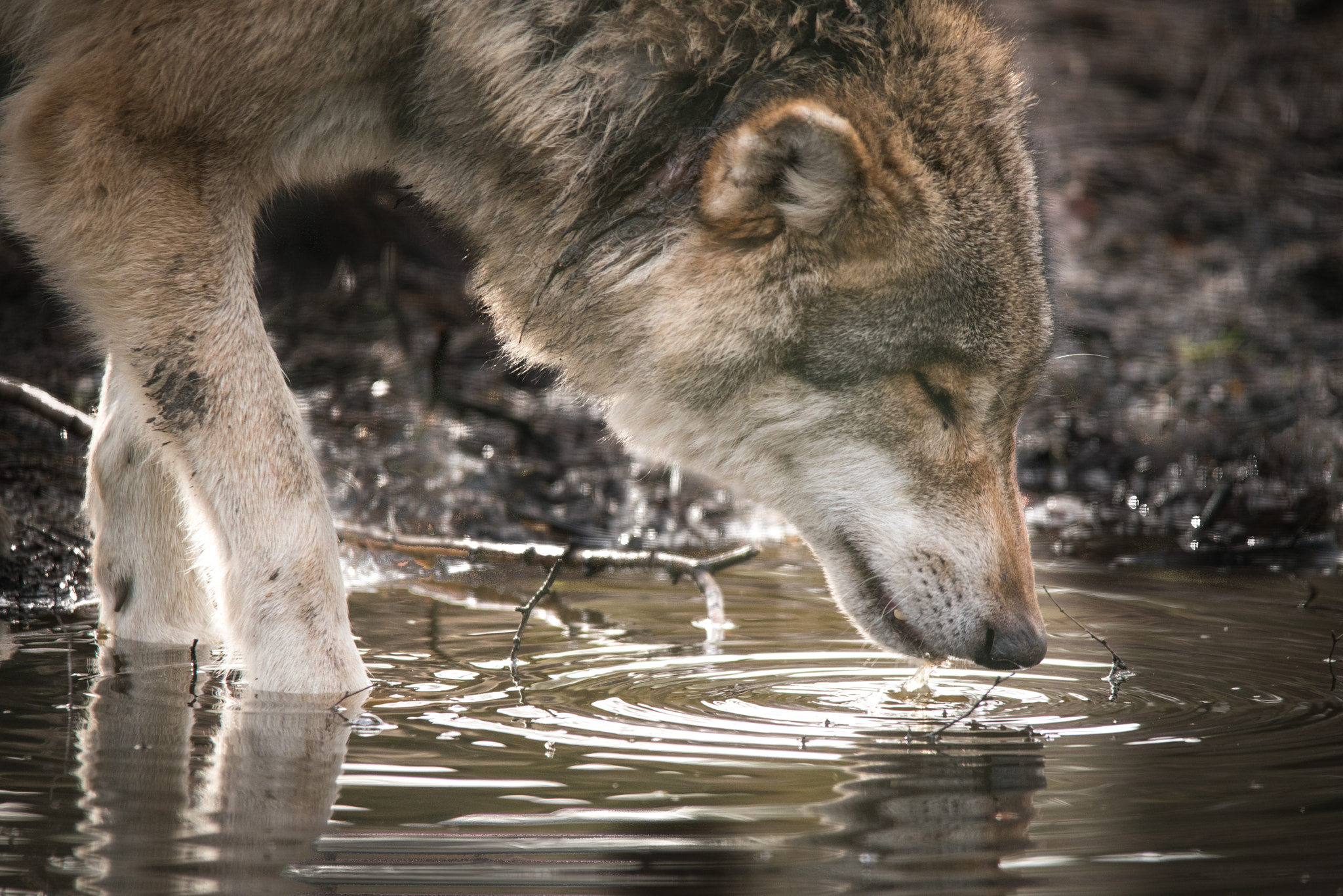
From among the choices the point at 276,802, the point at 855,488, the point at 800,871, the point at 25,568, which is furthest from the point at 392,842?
the point at 25,568

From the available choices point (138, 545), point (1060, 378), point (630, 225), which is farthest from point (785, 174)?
point (1060, 378)

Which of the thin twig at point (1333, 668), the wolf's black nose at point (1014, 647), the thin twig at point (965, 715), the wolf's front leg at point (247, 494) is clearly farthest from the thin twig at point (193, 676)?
the thin twig at point (1333, 668)

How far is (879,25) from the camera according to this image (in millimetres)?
3734

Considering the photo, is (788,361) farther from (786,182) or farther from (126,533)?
(126,533)

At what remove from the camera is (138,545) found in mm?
4344

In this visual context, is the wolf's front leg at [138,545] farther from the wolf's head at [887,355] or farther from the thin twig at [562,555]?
the wolf's head at [887,355]

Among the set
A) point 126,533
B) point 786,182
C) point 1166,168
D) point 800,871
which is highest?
point 1166,168

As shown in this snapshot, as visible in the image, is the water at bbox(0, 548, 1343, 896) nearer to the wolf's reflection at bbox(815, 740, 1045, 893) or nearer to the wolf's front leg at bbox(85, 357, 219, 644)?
the wolf's reflection at bbox(815, 740, 1045, 893)

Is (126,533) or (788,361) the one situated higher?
(788,361)

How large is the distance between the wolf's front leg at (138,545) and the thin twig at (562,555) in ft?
2.86

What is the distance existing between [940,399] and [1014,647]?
26.1 inches

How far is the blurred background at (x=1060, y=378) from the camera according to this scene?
19.8ft

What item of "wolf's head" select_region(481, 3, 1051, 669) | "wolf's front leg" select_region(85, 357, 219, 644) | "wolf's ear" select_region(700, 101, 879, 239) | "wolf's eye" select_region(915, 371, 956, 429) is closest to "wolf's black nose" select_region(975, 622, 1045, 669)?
"wolf's head" select_region(481, 3, 1051, 669)

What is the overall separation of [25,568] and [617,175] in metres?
2.52
